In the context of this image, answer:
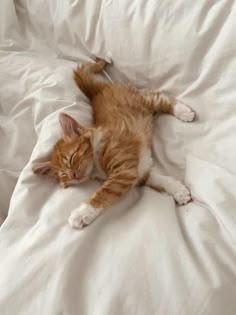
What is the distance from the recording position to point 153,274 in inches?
32.4

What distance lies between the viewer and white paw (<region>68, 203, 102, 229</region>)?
952mm

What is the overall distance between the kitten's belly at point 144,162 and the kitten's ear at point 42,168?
284mm

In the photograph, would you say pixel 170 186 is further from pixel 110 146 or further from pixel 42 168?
pixel 42 168

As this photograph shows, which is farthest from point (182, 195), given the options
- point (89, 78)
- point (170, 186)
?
point (89, 78)

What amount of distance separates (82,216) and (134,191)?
0.75 feet

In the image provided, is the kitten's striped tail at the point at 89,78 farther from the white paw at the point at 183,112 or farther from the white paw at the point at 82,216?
the white paw at the point at 82,216

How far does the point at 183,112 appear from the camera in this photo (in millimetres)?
1207

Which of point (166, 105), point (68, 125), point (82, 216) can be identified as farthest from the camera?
point (166, 105)

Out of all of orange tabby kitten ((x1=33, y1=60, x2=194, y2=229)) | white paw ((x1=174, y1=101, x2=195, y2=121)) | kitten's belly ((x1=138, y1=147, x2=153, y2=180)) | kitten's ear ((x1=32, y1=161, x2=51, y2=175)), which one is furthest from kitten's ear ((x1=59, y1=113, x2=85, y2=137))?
white paw ((x1=174, y1=101, x2=195, y2=121))

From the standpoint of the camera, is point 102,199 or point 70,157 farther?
point 70,157

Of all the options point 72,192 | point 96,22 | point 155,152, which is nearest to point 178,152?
point 155,152

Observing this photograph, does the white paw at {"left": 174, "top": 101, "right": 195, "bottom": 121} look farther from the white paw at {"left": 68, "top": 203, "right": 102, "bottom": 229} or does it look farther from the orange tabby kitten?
the white paw at {"left": 68, "top": 203, "right": 102, "bottom": 229}

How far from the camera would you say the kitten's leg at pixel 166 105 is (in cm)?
121

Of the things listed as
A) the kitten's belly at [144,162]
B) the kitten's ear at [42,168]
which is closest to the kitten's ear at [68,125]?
the kitten's ear at [42,168]
